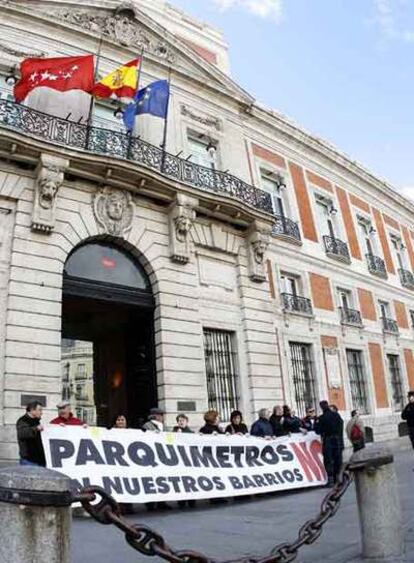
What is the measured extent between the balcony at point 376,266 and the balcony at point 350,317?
270cm

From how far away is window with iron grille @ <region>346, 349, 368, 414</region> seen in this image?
57.2 ft

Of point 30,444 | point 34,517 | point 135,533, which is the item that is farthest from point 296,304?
point 34,517

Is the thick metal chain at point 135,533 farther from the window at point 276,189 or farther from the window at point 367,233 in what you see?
the window at point 367,233

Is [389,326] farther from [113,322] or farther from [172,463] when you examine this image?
[172,463]

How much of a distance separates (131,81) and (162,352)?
21.3 ft

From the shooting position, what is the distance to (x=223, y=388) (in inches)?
511

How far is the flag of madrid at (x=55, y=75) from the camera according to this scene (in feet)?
36.7

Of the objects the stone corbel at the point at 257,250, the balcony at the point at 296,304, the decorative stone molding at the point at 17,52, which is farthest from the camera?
the balcony at the point at 296,304

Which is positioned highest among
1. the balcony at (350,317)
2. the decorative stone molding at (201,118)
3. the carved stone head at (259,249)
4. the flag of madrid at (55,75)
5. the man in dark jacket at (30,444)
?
the decorative stone molding at (201,118)

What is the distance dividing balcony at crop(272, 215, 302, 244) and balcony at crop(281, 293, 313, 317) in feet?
6.12

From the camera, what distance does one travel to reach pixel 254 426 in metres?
9.71

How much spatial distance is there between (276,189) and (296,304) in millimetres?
4243

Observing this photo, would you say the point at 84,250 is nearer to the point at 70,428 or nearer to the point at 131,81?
the point at 131,81

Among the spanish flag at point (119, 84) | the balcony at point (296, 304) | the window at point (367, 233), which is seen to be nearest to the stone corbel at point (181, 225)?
the spanish flag at point (119, 84)
